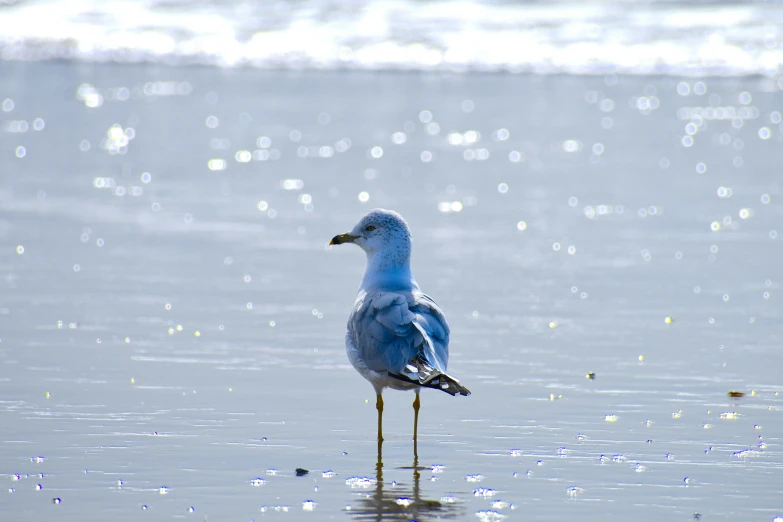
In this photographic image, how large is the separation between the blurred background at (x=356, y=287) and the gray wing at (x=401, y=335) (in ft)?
1.41

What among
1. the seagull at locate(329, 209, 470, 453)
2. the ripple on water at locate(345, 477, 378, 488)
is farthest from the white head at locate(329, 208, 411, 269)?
the ripple on water at locate(345, 477, 378, 488)

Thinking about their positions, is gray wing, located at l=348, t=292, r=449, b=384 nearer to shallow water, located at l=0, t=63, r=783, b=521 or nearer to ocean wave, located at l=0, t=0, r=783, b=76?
shallow water, located at l=0, t=63, r=783, b=521

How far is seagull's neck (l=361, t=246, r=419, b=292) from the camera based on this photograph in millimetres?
6398

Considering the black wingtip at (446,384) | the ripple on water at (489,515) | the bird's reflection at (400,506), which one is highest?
the black wingtip at (446,384)

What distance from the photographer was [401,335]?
18.8 ft

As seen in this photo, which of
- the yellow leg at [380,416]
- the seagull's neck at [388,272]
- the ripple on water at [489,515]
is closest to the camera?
the ripple on water at [489,515]

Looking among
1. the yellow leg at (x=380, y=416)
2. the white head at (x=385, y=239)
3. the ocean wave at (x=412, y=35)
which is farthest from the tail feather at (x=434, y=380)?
the ocean wave at (x=412, y=35)

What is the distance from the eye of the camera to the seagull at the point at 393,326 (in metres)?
5.61

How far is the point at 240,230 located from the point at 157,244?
837mm

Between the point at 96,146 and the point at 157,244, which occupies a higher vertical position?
the point at 96,146

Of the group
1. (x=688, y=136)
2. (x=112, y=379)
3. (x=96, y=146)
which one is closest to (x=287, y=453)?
(x=112, y=379)

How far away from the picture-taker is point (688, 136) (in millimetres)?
15922

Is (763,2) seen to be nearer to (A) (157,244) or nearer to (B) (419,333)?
(A) (157,244)

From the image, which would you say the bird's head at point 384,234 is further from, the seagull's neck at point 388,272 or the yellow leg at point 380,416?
the yellow leg at point 380,416
